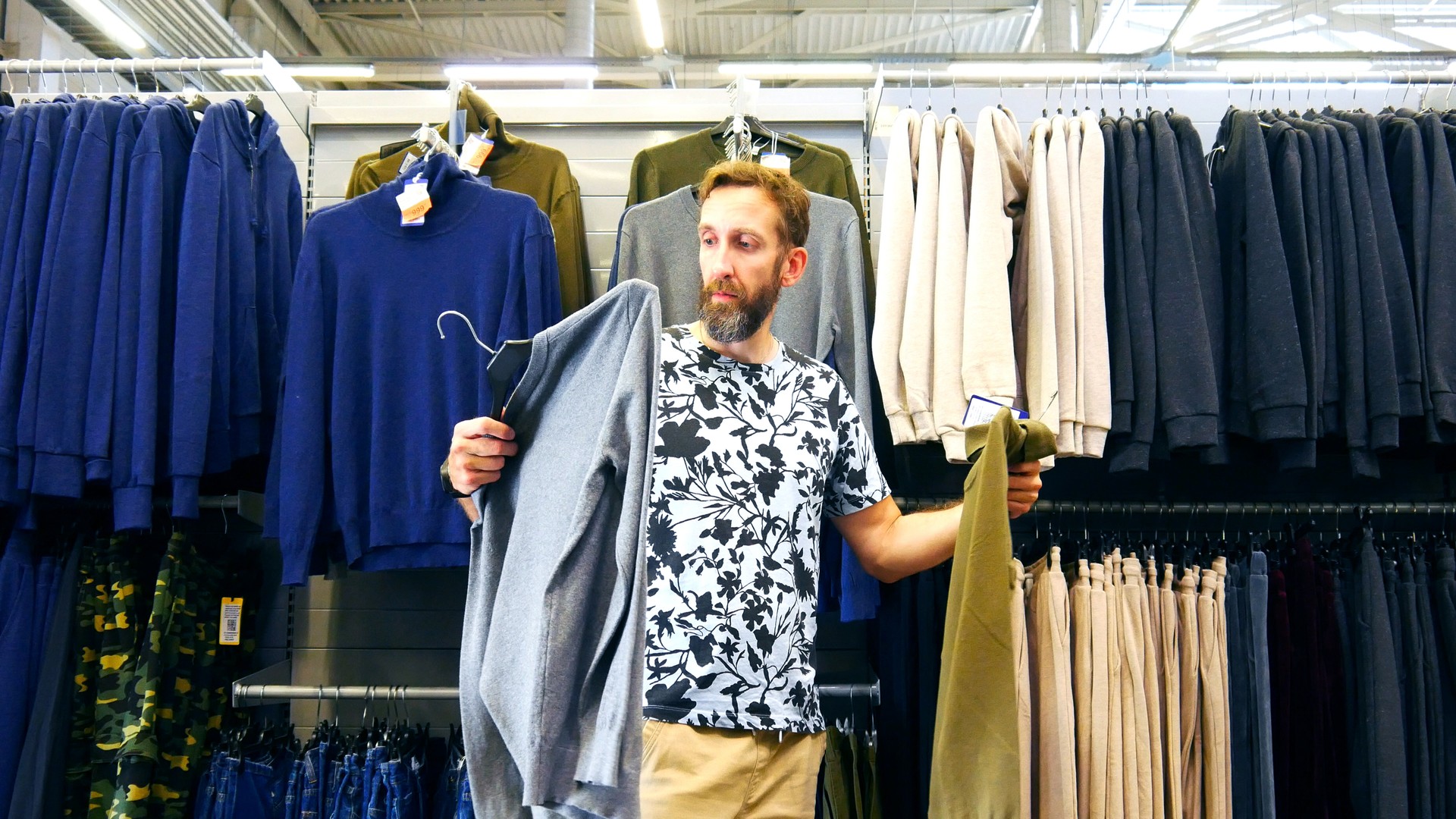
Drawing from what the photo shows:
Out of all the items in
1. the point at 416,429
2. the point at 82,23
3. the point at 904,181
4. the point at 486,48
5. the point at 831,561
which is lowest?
the point at 831,561

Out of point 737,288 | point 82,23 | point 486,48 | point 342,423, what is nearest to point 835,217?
point 737,288

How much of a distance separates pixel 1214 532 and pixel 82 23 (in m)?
7.74

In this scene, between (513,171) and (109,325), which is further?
(513,171)

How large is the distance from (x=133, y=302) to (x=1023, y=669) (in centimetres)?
254

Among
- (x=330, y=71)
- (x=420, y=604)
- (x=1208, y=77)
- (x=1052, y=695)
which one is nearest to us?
(x=1052, y=695)

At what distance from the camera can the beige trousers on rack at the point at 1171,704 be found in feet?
8.36

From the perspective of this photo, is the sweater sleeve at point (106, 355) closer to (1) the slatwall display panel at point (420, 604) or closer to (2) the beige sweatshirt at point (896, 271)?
(1) the slatwall display panel at point (420, 604)

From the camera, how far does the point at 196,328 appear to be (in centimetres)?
267

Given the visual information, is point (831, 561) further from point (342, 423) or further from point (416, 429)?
point (342, 423)

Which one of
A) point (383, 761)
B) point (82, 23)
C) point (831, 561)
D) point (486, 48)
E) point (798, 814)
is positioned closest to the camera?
point (798, 814)

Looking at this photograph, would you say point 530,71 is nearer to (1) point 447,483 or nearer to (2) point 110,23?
(2) point 110,23

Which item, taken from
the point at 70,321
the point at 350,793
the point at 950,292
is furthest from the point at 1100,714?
the point at 70,321

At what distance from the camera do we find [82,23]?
6938 millimetres

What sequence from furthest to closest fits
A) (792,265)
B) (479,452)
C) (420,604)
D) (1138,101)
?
(1138,101) < (420,604) < (792,265) < (479,452)
